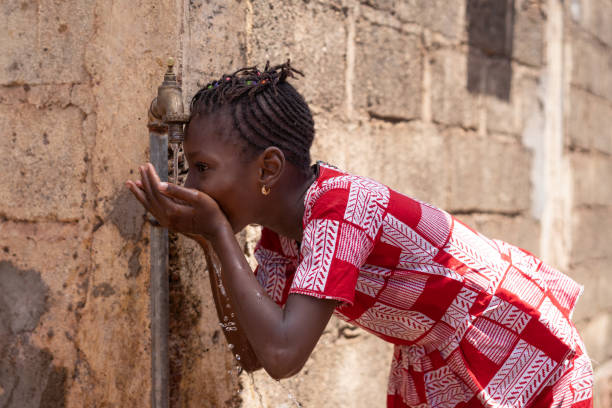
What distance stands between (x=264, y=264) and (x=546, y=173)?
235 cm

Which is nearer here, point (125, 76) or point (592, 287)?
point (125, 76)

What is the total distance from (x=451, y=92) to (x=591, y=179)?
1.82 metres

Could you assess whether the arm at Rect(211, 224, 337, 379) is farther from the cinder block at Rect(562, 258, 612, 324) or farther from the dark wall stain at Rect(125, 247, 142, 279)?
the cinder block at Rect(562, 258, 612, 324)

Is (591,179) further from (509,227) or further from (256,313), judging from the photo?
(256,313)

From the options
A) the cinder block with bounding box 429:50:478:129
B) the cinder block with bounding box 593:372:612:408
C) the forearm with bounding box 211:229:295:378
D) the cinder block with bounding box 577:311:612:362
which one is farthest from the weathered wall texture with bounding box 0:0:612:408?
the cinder block with bounding box 593:372:612:408

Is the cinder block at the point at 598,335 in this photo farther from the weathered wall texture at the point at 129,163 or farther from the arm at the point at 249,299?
the arm at the point at 249,299

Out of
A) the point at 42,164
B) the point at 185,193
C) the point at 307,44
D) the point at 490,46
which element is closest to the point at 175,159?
the point at 185,193

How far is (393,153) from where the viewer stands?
102 inches

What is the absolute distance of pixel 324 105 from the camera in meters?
2.25

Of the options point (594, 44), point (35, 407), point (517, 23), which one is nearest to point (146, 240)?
point (35, 407)

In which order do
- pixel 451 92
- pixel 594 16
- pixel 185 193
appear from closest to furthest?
pixel 185 193, pixel 451 92, pixel 594 16

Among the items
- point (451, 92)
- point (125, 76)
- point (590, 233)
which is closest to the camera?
point (125, 76)

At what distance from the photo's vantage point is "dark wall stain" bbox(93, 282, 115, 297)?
6.02 ft

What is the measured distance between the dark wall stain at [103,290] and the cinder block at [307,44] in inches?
29.3
